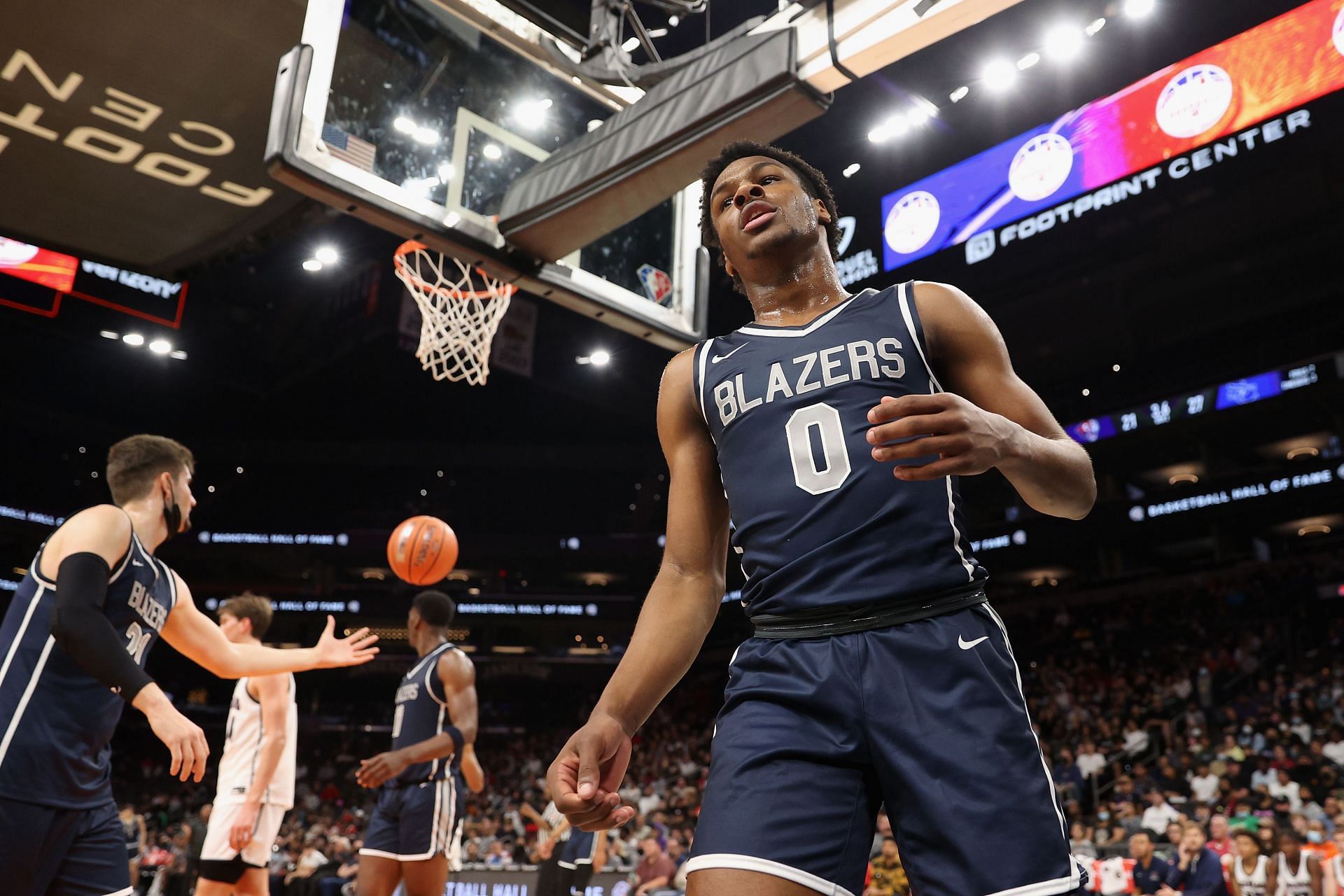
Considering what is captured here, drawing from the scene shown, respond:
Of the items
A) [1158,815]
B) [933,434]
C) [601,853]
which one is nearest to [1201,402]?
[1158,815]

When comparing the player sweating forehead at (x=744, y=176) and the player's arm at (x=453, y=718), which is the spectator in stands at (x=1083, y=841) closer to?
the player's arm at (x=453, y=718)

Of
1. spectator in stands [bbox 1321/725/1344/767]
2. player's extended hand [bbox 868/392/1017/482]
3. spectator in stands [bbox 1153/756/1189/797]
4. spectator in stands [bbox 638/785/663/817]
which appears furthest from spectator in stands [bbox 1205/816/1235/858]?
player's extended hand [bbox 868/392/1017/482]

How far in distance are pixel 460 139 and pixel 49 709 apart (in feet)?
10.9

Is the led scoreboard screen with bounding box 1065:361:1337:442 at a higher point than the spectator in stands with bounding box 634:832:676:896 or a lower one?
higher

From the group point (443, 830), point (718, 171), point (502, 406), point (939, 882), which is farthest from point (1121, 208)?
point (502, 406)

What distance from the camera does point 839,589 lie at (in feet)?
6.28

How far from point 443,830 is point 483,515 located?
935 inches

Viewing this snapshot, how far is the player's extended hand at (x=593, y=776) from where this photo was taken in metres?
1.80

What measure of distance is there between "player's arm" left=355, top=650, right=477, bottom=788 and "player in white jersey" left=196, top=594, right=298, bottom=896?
1.94 feet

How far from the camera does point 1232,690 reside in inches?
664

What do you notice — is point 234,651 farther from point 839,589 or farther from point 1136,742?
point 1136,742

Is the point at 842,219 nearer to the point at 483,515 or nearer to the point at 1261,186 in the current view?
the point at 1261,186

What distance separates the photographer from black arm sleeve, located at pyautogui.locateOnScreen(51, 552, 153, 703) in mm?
3041

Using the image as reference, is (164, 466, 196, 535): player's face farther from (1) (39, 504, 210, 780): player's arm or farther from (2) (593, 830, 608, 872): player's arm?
(2) (593, 830, 608, 872): player's arm
